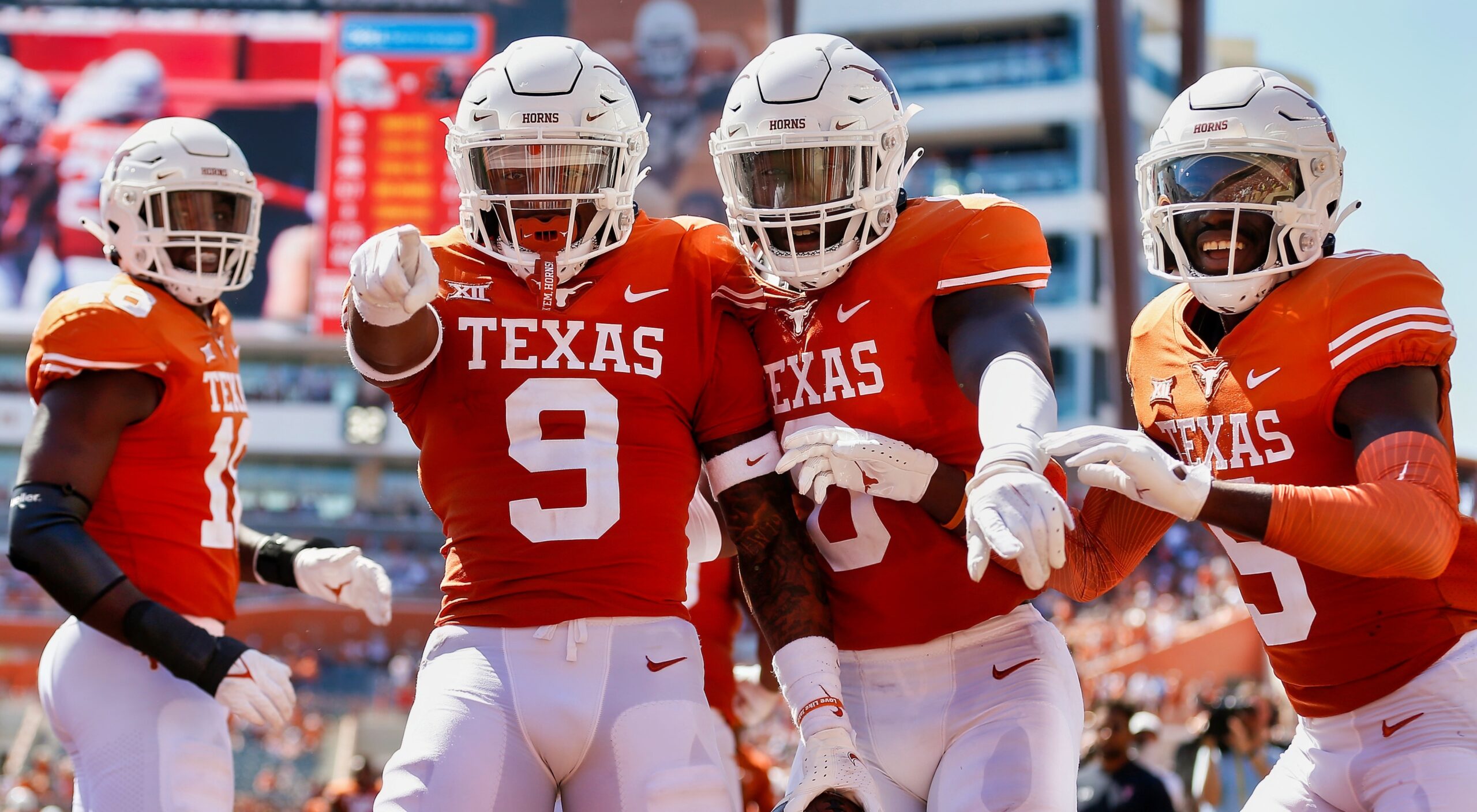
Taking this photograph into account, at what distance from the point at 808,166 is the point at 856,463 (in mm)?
634

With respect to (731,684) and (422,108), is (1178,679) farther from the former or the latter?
(731,684)

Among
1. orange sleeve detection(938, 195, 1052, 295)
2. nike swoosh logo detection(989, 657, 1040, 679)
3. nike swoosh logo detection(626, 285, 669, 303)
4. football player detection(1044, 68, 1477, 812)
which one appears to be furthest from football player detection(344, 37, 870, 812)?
football player detection(1044, 68, 1477, 812)

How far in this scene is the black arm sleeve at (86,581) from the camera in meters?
3.32

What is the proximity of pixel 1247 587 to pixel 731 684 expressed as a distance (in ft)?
6.49

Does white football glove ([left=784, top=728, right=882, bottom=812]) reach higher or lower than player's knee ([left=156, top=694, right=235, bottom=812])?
higher

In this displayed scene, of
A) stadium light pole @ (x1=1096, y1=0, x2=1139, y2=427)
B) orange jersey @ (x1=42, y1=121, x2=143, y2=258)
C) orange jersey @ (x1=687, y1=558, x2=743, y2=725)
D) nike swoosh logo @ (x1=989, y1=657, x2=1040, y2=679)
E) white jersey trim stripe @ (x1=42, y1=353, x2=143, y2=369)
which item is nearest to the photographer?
nike swoosh logo @ (x1=989, y1=657, x2=1040, y2=679)

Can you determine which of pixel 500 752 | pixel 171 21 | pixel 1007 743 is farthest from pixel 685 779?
pixel 171 21

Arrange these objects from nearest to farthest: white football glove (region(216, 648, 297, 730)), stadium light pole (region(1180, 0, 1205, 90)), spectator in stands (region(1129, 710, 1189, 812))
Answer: white football glove (region(216, 648, 297, 730)) → spectator in stands (region(1129, 710, 1189, 812)) → stadium light pole (region(1180, 0, 1205, 90))

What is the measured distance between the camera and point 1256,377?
293 centimetres

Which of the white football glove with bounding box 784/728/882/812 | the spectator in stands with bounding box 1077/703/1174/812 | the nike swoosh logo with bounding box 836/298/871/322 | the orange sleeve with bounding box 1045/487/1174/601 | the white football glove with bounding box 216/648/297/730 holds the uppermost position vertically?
the nike swoosh logo with bounding box 836/298/871/322

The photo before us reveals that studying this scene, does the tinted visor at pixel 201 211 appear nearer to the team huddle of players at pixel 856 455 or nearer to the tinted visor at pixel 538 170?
the team huddle of players at pixel 856 455

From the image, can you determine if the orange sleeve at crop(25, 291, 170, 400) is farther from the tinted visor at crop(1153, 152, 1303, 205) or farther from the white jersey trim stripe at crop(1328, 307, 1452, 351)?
the white jersey trim stripe at crop(1328, 307, 1452, 351)

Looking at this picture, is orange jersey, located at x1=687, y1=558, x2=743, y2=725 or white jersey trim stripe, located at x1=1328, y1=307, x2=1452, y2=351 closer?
white jersey trim stripe, located at x1=1328, y1=307, x2=1452, y2=351

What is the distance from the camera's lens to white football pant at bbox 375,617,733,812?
243 centimetres
